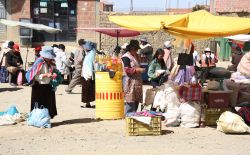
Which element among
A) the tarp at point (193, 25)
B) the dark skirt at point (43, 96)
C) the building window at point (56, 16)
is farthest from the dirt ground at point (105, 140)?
the building window at point (56, 16)

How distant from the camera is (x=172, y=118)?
9.78 meters

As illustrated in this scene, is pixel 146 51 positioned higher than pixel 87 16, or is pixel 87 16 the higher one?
pixel 87 16

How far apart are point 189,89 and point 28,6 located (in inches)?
838

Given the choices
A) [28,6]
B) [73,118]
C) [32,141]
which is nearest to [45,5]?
[28,6]

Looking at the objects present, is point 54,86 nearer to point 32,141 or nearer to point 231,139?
point 32,141

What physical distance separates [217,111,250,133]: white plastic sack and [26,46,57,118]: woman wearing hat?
3.12 meters

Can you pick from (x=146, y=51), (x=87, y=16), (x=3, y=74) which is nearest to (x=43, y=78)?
(x=146, y=51)

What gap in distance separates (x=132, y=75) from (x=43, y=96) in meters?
1.70

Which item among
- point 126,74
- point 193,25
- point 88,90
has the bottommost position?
point 88,90

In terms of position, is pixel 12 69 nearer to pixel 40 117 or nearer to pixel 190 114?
pixel 40 117

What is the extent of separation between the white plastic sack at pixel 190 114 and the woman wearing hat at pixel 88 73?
2.66 meters

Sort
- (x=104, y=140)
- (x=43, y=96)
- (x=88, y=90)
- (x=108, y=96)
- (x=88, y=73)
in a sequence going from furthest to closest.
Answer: (x=88, y=90)
(x=88, y=73)
(x=108, y=96)
(x=43, y=96)
(x=104, y=140)

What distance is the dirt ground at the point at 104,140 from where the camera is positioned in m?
7.77

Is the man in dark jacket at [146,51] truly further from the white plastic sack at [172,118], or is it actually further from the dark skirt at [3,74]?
the white plastic sack at [172,118]
